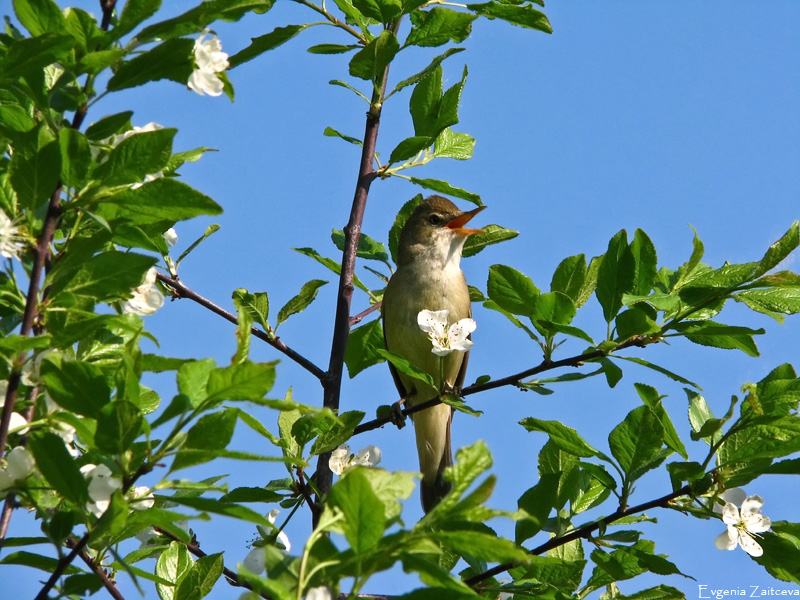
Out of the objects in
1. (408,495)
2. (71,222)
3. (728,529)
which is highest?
(71,222)

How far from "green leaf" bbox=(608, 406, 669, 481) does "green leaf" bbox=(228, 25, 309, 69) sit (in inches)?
64.9

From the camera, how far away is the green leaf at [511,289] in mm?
3068

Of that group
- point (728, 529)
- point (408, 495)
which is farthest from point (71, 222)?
point (728, 529)

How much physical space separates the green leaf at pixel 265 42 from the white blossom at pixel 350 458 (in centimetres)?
160

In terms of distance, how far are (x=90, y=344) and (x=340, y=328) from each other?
141 centimetres

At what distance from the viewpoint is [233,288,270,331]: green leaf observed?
12.7 feet

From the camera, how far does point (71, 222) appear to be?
2592mm

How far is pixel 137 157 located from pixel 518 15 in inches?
78.8

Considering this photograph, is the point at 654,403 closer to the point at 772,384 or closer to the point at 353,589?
the point at 772,384

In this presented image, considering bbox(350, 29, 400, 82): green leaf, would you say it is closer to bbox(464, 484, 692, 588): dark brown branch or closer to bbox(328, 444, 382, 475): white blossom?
bbox(328, 444, 382, 475): white blossom

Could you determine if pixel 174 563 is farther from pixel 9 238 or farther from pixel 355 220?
pixel 355 220

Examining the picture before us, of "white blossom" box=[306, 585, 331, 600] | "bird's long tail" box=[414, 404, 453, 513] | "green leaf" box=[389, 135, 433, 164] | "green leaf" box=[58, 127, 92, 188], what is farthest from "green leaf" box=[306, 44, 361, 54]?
"bird's long tail" box=[414, 404, 453, 513]

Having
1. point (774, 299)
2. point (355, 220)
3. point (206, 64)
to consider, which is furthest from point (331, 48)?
point (774, 299)

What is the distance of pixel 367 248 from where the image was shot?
463 centimetres
